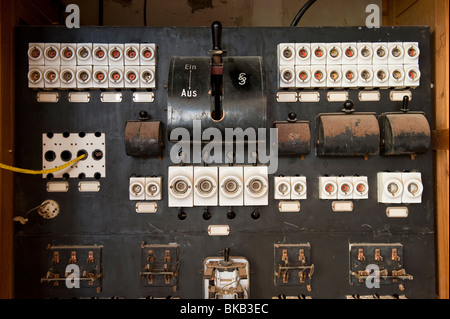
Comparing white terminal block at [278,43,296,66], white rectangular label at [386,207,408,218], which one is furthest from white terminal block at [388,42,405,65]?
white rectangular label at [386,207,408,218]

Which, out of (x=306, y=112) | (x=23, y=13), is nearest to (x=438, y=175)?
(x=306, y=112)

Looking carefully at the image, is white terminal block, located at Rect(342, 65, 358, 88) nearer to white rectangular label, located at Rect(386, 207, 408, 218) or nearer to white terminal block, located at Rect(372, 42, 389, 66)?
white terminal block, located at Rect(372, 42, 389, 66)

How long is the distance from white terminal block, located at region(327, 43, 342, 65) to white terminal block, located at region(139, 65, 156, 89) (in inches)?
42.9

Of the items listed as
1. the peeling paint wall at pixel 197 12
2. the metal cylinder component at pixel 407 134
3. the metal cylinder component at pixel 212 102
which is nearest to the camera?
the metal cylinder component at pixel 212 102

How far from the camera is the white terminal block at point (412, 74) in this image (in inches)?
64.1

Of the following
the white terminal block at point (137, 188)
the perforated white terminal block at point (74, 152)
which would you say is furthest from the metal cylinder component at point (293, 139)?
the perforated white terminal block at point (74, 152)

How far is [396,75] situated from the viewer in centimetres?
163

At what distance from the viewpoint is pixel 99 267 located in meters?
1.62

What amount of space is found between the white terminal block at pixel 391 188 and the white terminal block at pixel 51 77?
2.10m

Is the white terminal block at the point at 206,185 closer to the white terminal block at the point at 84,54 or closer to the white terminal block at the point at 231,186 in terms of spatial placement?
the white terminal block at the point at 231,186

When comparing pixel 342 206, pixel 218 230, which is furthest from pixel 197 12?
pixel 342 206

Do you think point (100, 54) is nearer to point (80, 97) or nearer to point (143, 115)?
point (80, 97)
